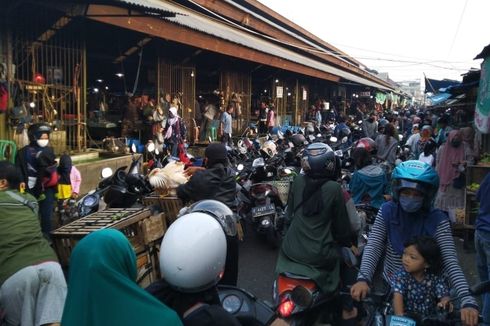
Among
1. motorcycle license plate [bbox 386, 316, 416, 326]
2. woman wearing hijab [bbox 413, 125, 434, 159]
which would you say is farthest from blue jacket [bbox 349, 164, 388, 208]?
woman wearing hijab [bbox 413, 125, 434, 159]

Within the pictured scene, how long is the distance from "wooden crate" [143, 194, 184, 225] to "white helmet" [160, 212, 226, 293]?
3.64m

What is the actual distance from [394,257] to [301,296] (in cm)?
63

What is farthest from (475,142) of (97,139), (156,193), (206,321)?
(97,139)

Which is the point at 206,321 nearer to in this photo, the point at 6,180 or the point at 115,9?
the point at 6,180

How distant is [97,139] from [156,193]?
21.5 ft

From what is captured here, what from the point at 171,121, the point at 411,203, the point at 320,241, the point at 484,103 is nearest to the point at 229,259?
the point at 320,241

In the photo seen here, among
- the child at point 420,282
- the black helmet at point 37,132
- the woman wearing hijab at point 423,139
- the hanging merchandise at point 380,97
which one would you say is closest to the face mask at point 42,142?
the black helmet at point 37,132

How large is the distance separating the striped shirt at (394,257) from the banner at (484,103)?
472 cm

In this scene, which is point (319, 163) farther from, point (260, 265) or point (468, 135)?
point (468, 135)

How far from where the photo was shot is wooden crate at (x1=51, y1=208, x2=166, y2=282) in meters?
4.18

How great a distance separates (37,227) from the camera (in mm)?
3453

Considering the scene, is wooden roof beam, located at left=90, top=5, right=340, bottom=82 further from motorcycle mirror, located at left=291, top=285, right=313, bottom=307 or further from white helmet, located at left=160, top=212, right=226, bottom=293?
white helmet, located at left=160, top=212, right=226, bottom=293

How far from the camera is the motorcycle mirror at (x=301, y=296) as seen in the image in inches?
116

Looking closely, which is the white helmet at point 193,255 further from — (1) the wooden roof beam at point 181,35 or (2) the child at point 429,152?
(2) the child at point 429,152
